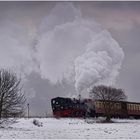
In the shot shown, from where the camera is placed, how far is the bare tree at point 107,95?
6450cm

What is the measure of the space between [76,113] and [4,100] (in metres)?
28.0

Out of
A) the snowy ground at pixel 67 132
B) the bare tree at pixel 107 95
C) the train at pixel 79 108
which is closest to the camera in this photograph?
the snowy ground at pixel 67 132

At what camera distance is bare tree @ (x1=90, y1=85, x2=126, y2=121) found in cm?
6450

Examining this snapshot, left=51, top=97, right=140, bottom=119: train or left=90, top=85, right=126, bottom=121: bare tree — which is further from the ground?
left=90, top=85, right=126, bottom=121: bare tree

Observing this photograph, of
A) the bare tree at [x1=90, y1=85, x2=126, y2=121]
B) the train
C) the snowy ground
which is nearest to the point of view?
the snowy ground

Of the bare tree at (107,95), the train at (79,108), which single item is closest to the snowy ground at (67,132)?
the train at (79,108)

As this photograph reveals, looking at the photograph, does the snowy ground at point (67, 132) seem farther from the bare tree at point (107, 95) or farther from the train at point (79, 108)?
the bare tree at point (107, 95)

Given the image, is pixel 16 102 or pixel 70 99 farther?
pixel 70 99

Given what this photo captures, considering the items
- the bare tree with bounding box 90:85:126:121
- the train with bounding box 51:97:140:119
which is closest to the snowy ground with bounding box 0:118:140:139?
the train with bounding box 51:97:140:119

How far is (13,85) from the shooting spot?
33188mm

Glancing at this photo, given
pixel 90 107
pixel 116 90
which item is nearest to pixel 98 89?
pixel 116 90

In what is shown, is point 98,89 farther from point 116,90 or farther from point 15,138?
point 15,138

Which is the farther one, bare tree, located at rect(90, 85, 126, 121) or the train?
bare tree, located at rect(90, 85, 126, 121)

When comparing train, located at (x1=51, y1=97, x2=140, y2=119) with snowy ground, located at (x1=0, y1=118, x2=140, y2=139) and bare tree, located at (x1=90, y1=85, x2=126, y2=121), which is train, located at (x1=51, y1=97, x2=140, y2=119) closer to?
bare tree, located at (x1=90, y1=85, x2=126, y2=121)
